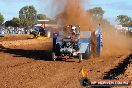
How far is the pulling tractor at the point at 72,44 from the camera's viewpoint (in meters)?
19.4

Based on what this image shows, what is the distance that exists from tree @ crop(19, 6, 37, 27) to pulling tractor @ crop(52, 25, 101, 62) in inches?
3060

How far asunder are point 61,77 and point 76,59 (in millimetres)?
7780

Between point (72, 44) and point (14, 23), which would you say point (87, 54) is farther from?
point (14, 23)

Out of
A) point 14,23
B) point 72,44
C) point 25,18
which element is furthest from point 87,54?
point 14,23

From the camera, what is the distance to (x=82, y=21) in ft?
89.3

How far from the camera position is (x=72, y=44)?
64.6ft

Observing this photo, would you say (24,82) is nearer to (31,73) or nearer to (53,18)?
(31,73)

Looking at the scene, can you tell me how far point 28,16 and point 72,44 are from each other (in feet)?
284

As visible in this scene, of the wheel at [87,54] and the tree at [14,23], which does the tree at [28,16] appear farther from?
the wheel at [87,54]

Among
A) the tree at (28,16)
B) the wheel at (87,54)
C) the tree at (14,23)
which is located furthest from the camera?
the tree at (14,23)

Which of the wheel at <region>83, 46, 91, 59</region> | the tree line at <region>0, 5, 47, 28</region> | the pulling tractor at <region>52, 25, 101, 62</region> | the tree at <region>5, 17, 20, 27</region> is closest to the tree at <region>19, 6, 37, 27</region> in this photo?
the tree line at <region>0, 5, 47, 28</region>

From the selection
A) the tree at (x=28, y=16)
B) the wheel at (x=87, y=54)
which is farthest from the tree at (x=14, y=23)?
the wheel at (x=87, y=54)

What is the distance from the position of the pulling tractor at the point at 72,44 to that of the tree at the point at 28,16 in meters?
77.7

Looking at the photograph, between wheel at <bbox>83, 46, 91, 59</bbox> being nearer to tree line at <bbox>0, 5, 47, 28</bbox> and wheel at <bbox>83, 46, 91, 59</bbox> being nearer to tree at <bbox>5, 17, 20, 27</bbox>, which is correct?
tree line at <bbox>0, 5, 47, 28</bbox>
